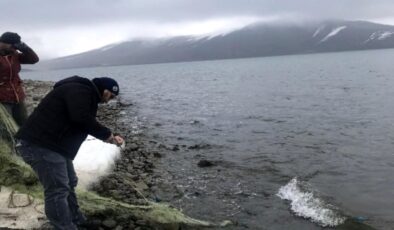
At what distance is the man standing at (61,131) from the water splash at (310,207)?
521cm

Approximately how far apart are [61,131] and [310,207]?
20.9 feet

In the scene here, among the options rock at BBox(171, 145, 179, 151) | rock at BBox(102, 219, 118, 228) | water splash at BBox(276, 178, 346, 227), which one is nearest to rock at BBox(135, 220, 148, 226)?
rock at BBox(102, 219, 118, 228)

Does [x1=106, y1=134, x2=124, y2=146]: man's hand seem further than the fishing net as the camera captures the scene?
No

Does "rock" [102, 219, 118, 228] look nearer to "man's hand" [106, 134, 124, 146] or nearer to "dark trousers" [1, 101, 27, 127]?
"man's hand" [106, 134, 124, 146]

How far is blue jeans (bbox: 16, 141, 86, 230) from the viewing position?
19.7 feet

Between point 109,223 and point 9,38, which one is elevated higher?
point 9,38

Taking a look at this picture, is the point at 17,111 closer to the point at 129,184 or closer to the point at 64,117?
the point at 129,184

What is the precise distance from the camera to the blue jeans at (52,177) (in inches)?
236

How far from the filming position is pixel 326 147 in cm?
1734

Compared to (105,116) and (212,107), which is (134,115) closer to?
(105,116)

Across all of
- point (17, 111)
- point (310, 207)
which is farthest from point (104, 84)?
point (310, 207)

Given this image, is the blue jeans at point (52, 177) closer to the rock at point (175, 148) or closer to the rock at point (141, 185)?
the rock at point (141, 185)

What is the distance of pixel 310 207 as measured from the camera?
1031cm

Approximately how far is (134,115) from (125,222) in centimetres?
2381
